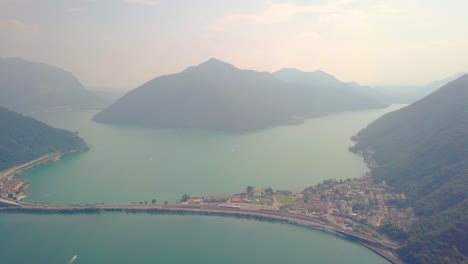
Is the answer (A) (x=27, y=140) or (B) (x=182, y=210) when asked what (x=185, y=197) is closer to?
(B) (x=182, y=210)

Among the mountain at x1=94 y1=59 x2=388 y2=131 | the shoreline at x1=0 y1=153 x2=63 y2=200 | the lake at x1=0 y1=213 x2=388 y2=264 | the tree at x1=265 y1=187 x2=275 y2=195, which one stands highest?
the mountain at x1=94 y1=59 x2=388 y2=131

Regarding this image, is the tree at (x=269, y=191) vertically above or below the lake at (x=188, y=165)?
below

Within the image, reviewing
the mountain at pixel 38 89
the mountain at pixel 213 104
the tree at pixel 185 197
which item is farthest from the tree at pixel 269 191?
the mountain at pixel 38 89

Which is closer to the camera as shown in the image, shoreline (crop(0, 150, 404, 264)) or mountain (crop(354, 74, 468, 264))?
mountain (crop(354, 74, 468, 264))

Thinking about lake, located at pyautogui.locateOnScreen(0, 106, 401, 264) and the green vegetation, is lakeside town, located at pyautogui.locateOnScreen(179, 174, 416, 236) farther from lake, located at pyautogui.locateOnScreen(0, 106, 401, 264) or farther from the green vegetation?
lake, located at pyautogui.locateOnScreen(0, 106, 401, 264)

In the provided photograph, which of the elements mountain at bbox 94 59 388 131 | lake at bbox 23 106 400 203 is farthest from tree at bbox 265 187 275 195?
mountain at bbox 94 59 388 131

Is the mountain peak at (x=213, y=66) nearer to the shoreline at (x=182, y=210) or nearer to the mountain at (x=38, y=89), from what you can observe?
the mountain at (x=38, y=89)
